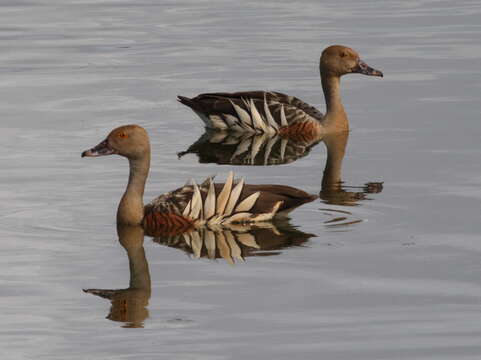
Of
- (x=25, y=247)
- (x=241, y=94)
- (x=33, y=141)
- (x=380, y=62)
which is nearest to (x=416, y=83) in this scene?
(x=380, y=62)

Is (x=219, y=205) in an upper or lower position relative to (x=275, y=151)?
lower

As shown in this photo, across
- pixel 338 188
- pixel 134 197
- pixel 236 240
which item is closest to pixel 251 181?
pixel 338 188

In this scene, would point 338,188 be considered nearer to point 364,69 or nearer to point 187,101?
point 187,101

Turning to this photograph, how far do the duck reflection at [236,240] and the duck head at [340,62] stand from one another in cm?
716

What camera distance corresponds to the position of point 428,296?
11.9 meters

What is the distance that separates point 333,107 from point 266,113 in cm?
108

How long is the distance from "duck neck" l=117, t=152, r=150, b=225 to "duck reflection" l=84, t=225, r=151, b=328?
1.29ft

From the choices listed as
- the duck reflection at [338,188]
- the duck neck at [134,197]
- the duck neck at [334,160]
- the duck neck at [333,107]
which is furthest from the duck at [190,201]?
the duck neck at [333,107]

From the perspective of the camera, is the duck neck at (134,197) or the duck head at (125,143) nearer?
the duck neck at (134,197)

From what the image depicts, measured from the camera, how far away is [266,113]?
2075 cm

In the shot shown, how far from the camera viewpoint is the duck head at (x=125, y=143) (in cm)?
1472

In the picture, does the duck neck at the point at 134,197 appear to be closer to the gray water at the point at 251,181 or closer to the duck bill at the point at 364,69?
the gray water at the point at 251,181

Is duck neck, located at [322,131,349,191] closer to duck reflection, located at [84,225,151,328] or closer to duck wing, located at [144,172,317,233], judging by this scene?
duck wing, located at [144,172,317,233]

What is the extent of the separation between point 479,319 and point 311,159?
7.92 meters
